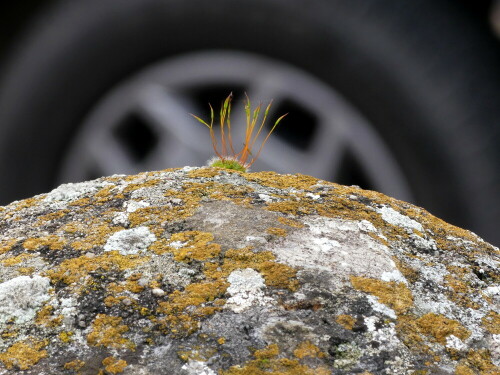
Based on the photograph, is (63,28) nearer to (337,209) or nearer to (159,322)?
(337,209)

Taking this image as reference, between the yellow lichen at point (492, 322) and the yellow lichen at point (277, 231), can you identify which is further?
the yellow lichen at point (277, 231)

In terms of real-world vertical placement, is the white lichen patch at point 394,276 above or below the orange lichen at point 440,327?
above

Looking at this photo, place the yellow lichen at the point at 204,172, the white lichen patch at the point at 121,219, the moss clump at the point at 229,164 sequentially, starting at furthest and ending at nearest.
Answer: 1. the moss clump at the point at 229,164
2. the yellow lichen at the point at 204,172
3. the white lichen patch at the point at 121,219

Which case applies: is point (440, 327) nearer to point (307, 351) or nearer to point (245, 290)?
point (307, 351)

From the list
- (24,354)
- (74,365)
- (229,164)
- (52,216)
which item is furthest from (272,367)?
(229,164)

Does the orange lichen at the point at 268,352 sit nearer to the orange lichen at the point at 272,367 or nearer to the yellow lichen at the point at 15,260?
the orange lichen at the point at 272,367

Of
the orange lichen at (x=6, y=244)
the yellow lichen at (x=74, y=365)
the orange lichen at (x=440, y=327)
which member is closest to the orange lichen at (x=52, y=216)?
the orange lichen at (x=6, y=244)
